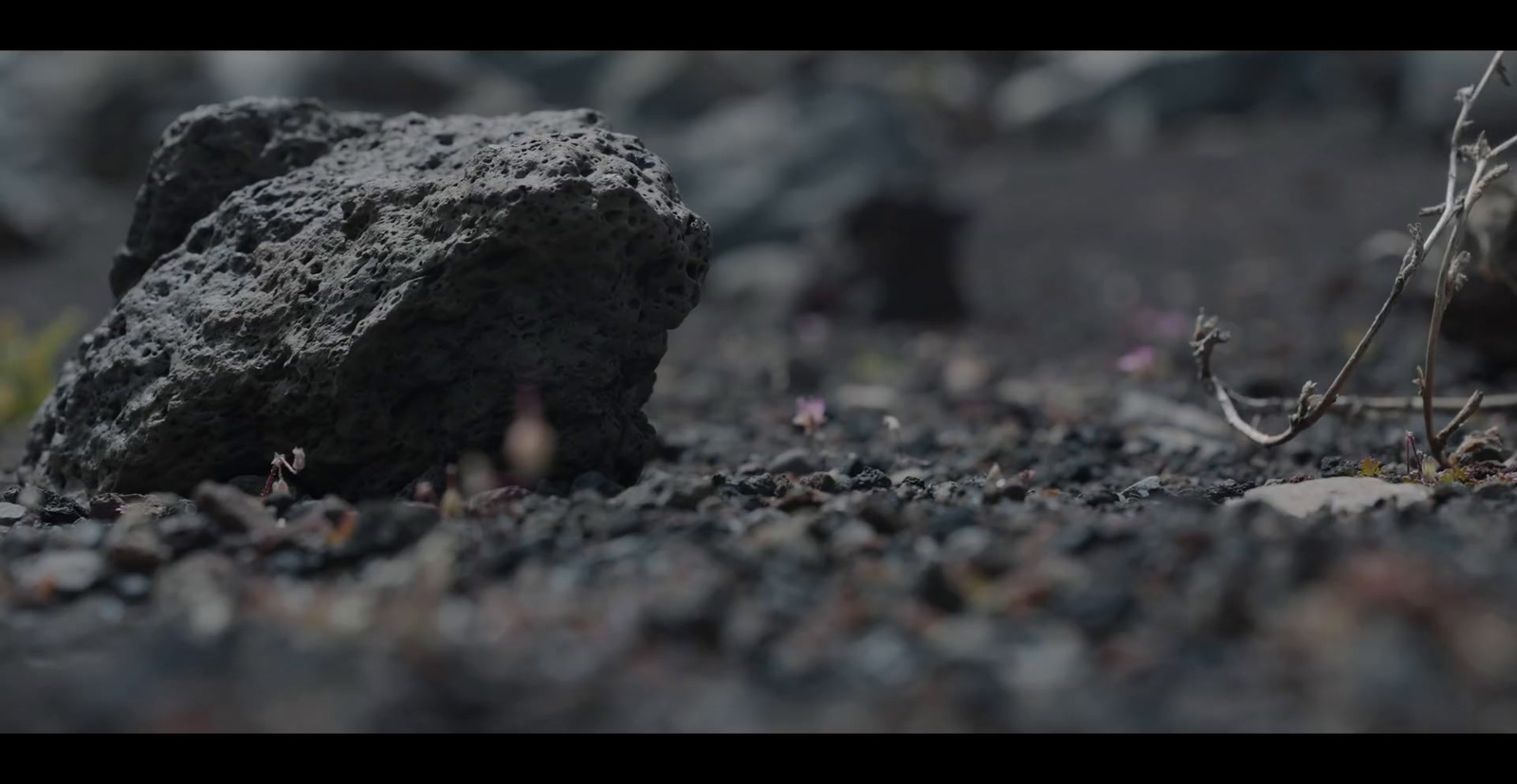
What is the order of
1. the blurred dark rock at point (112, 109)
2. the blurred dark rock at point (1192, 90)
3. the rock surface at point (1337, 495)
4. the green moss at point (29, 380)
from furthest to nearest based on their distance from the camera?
the blurred dark rock at point (112, 109)
the blurred dark rock at point (1192, 90)
the green moss at point (29, 380)
the rock surface at point (1337, 495)

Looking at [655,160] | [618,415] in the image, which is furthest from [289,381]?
[655,160]

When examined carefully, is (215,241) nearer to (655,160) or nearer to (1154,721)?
(655,160)

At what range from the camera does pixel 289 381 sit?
4227 mm

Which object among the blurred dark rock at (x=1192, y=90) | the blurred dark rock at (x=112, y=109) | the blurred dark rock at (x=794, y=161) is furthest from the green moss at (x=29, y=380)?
the blurred dark rock at (x=1192, y=90)

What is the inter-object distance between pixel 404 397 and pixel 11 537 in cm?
116

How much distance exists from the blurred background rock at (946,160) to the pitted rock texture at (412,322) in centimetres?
620

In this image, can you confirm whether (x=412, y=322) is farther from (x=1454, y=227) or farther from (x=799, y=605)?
(x=1454, y=227)

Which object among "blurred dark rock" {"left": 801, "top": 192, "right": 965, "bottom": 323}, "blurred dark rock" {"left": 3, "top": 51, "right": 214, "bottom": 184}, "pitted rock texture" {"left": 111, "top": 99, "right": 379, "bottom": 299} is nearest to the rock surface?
"pitted rock texture" {"left": 111, "top": 99, "right": 379, "bottom": 299}

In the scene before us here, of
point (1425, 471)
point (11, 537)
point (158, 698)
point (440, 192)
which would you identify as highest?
point (440, 192)

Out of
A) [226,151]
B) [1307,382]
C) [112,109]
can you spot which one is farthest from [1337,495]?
[112,109]

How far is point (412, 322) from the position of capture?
4.14m

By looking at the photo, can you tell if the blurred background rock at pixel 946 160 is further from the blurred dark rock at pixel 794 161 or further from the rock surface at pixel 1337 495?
the rock surface at pixel 1337 495

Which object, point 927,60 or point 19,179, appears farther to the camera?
point 927,60

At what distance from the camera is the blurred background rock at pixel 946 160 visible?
478 inches
